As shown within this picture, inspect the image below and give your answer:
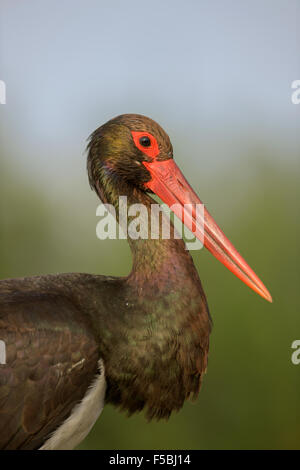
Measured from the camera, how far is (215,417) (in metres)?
3.41

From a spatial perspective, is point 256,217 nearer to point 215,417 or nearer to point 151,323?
point 215,417

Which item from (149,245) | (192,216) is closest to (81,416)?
(149,245)

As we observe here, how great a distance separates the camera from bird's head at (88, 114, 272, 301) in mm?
1397

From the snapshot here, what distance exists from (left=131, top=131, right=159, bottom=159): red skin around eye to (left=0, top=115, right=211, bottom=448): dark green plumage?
0.05ft

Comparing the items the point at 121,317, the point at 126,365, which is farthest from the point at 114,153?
the point at 126,365

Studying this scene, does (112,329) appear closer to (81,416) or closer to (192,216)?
(81,416)

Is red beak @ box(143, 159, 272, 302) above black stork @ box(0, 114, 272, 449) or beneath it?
above

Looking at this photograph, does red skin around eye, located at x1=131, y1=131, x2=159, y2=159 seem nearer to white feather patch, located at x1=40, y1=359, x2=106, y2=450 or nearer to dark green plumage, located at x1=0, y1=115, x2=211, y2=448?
dark green plumage, located at x1=0, y1=115, x2=211, y2=448

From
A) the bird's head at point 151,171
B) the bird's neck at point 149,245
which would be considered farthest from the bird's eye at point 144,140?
the bird's neck at point 149,245

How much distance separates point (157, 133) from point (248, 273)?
454mm

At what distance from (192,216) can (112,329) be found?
14.7 inches

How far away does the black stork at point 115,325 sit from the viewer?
1.28m

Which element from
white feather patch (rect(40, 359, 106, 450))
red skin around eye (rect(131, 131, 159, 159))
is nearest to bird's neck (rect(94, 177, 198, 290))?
red skin around eye (rect(131, 131, 159, 159))

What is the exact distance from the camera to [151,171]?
1443 mm
